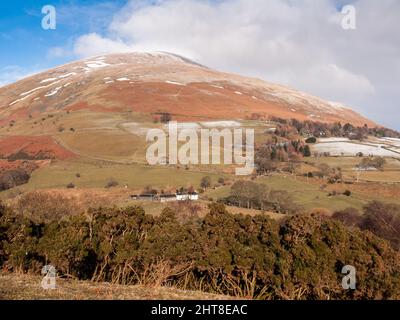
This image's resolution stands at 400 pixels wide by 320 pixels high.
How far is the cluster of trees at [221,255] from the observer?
9805 millimetres

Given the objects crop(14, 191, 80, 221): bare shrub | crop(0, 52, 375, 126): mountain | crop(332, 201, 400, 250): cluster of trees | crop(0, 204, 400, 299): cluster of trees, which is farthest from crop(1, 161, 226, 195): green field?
crop(0, 204, 400, 299): cluster of trees

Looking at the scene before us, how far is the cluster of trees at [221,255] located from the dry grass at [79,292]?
986 millimetres

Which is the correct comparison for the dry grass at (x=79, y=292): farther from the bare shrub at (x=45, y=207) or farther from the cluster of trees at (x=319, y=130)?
the cluster of trees at (x=319, y=130)

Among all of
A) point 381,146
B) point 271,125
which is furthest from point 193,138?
point 381,146

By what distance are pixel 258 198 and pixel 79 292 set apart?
43.1 metres

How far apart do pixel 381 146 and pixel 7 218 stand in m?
97.4

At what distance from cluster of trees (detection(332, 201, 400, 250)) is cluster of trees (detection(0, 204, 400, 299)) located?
19.7 meters

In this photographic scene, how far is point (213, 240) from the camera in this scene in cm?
1073

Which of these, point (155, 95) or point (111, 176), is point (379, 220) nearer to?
point (111, 176)

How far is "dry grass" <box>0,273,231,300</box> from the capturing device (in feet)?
23.6

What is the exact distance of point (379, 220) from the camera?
117 feet

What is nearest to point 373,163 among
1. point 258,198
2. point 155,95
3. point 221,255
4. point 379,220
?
point 258,198
